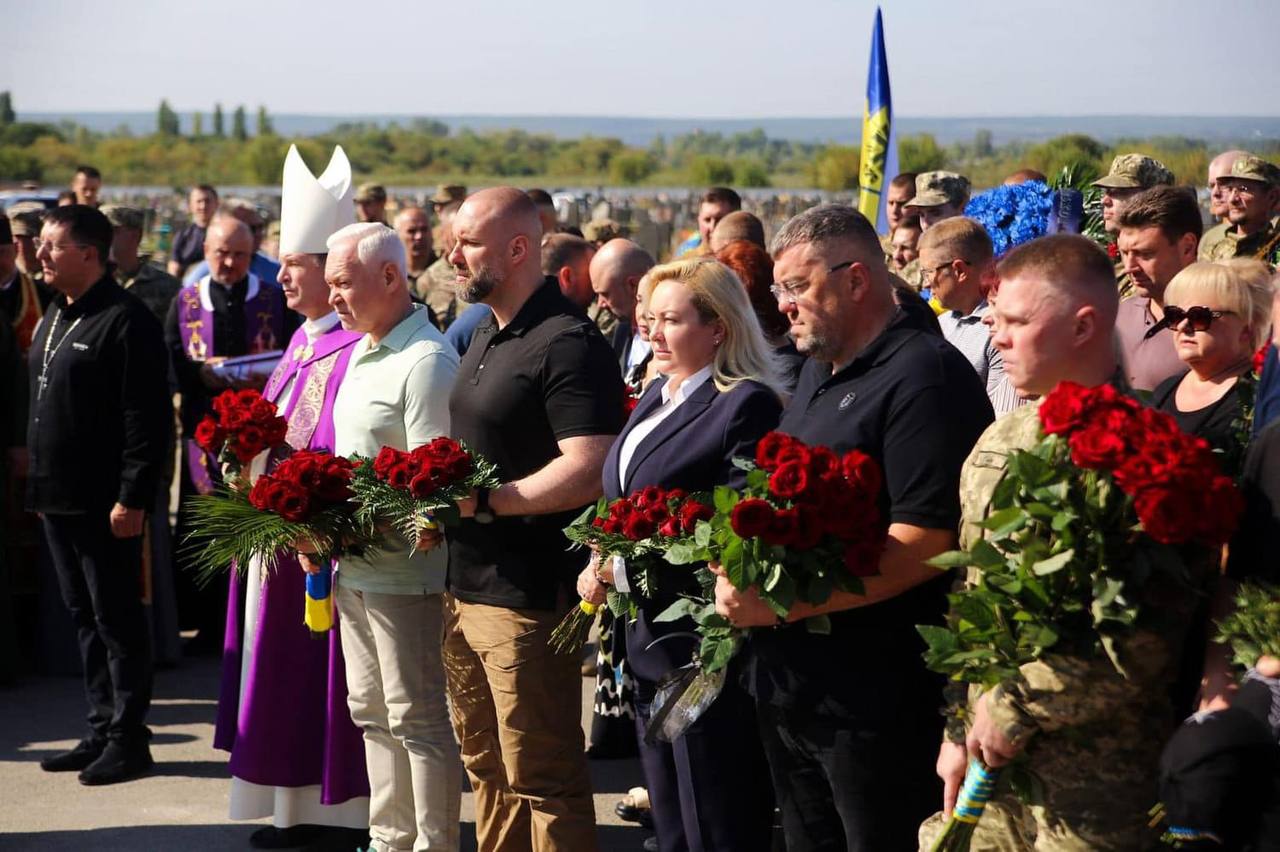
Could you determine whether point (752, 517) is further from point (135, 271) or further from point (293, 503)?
point (135, 271)

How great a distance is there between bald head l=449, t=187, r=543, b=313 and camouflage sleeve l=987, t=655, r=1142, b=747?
100 inches

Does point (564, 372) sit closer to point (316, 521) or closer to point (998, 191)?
point (316, 521)

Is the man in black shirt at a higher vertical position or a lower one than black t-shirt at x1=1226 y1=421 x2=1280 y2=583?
lower

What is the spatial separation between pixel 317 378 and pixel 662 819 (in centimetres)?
228

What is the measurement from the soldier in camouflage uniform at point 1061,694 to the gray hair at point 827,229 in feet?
1.85

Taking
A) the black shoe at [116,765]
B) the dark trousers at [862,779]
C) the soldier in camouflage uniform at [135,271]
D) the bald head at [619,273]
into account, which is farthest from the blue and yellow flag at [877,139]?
the dark trousers at [862,779]

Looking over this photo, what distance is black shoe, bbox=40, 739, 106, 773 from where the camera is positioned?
22.3ft

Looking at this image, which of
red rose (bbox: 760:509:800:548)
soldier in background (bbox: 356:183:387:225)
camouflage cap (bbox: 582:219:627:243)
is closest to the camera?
red rose (bbox: 760:509:800:548)

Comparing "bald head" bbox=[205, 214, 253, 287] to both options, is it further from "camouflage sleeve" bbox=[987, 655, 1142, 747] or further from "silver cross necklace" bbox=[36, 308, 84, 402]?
"camouflage sleeve" bbox=[987, 655, 1142, 747]

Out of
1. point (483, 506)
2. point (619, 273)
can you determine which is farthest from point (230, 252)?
point (483, 506)

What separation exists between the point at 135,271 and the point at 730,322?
7.36 meters

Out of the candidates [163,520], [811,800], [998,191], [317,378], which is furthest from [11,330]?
[811,800]

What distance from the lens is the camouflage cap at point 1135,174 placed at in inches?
285

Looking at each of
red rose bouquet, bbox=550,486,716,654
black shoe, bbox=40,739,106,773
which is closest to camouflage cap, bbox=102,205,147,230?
black shoe, bbox=40,739,106,773
